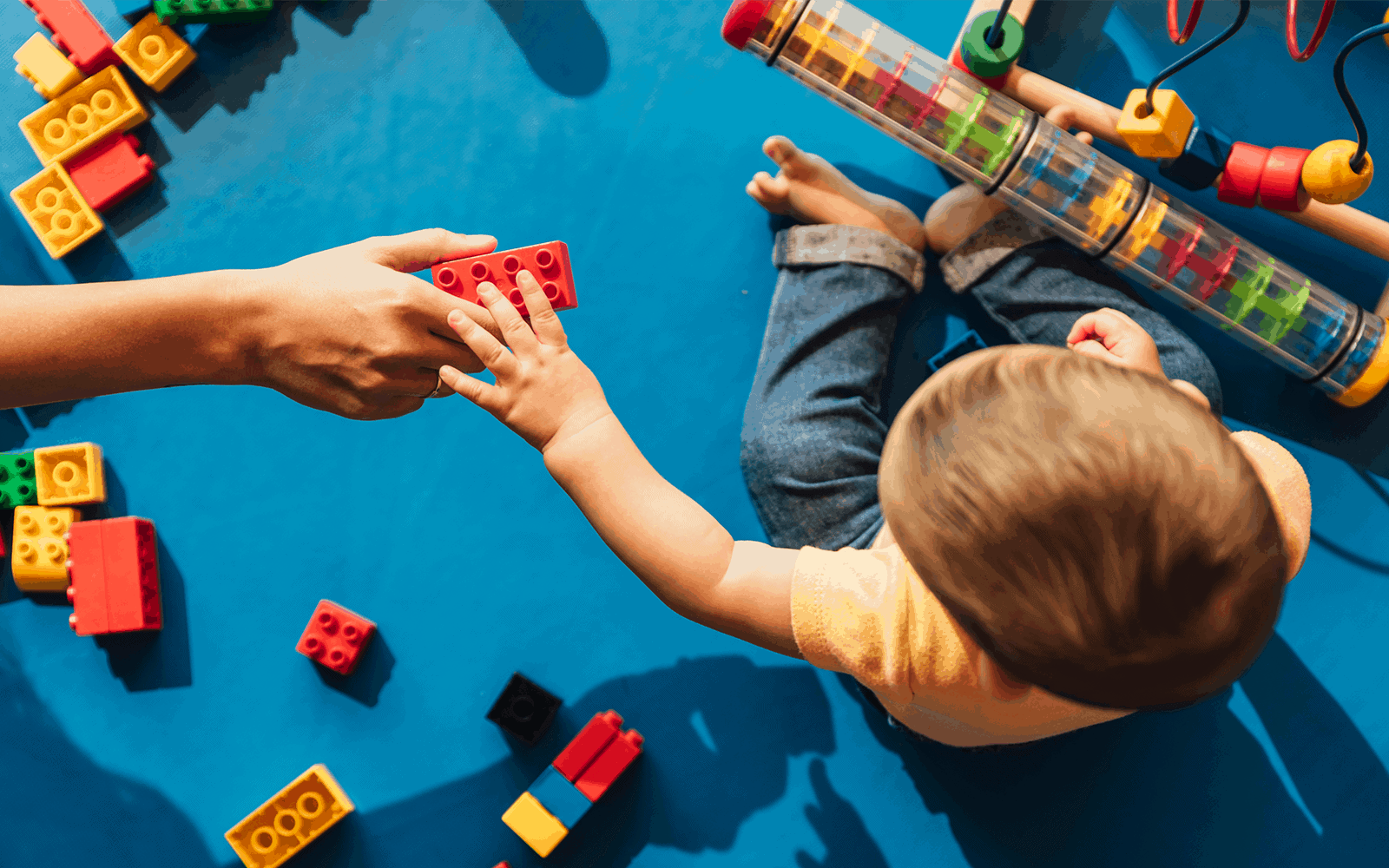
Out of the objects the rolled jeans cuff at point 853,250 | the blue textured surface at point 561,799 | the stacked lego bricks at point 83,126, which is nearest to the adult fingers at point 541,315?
the rolled jeans cuff at point 853,250

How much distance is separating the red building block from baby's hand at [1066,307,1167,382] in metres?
0.82

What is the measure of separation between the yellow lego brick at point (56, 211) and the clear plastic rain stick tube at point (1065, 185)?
24.4 inches

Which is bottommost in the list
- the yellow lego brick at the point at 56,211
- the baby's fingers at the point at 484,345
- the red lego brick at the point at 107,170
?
the yellow lego brick at the point at 56,211

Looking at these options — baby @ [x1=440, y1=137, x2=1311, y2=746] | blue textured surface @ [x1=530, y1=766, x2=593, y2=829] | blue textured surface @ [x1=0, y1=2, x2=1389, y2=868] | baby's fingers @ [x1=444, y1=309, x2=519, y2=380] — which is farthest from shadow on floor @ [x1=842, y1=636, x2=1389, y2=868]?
baby's fingers @ [x1=444, y1=309, x2=519, y2=380]

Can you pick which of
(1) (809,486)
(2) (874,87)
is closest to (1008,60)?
(2) (874,87)

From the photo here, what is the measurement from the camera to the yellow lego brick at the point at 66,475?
2.44 feet

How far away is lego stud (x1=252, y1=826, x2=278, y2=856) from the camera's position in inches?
28.1

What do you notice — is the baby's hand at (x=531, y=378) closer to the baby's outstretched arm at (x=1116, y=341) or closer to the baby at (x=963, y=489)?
the baby at (x=963, y=489)

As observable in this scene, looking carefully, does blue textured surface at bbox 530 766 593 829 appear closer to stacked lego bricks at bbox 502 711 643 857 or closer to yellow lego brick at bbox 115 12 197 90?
stacked lego bricks at bbox 502 711 643 857

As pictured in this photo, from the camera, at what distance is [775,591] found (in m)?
0.51

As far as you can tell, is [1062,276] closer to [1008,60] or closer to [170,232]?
[1008,60]

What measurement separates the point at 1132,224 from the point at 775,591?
0.46 meters

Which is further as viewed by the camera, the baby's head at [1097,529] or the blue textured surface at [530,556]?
the blue textured surface at [530,556]

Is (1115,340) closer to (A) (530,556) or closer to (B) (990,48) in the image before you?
(B) (990,48)
